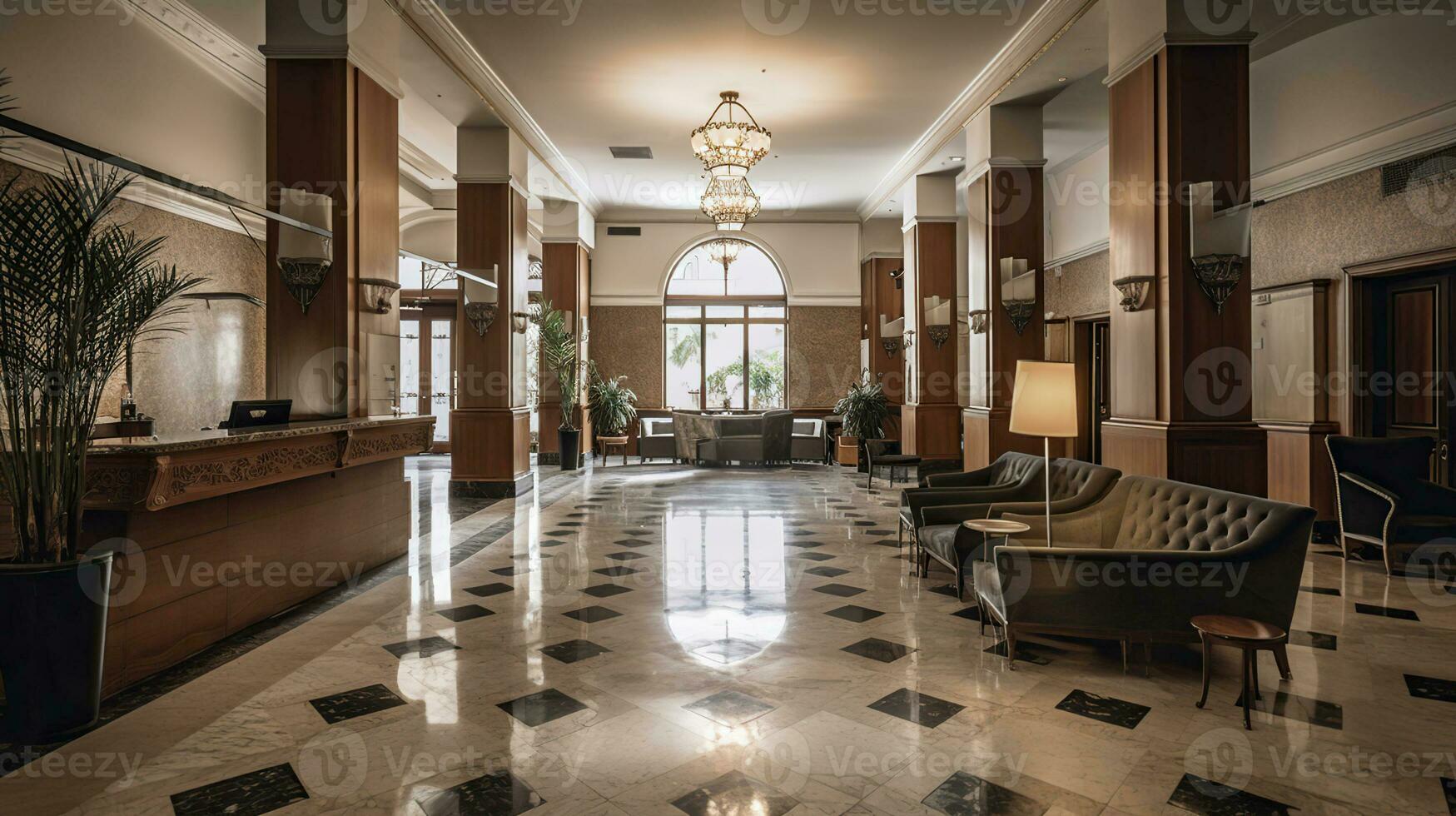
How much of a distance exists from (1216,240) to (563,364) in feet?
28.5

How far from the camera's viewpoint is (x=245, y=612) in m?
3.84

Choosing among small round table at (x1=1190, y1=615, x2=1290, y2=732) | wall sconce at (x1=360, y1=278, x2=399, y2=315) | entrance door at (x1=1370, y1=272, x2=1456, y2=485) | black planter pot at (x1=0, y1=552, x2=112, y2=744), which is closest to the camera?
black planter pot at (x1=0, y1=552, x2=112, y2=744)

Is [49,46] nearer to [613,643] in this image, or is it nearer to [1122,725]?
[613,643]

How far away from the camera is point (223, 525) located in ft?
12.1

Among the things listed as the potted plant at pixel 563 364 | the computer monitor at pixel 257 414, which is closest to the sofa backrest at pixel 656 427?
the potted plant at pixel 563 364

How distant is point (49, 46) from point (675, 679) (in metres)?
6.48

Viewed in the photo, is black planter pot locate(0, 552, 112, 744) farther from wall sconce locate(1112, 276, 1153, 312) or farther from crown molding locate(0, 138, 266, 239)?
wall sconce locate(1112, 276, 1153, 312)

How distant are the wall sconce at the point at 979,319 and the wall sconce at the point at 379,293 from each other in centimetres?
555

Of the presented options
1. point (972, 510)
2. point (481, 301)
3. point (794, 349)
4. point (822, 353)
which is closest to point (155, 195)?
point (481, 301)

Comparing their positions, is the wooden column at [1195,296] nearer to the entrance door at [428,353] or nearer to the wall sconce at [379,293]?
the wall sconce at [379,293]

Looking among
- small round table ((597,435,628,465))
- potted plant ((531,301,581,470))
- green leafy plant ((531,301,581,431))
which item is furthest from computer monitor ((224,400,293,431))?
small round table ((597,435,628,465))

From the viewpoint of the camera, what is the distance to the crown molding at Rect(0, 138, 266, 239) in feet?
17.8

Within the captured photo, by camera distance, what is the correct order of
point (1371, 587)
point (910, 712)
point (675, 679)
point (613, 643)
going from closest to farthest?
point (910, 712)
point (675, 679)
point (613, 643)
point (1371, 587)

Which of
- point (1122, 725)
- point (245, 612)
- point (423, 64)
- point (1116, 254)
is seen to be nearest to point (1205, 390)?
point (1116, 254)
